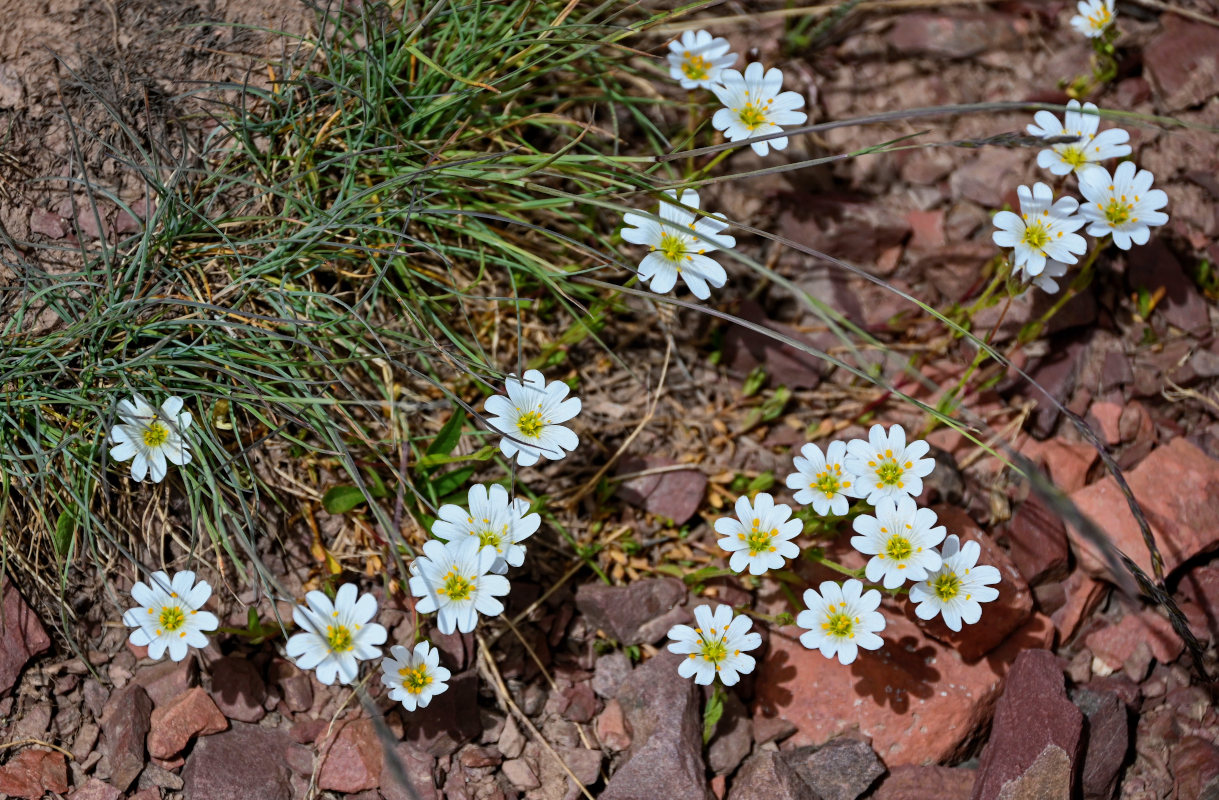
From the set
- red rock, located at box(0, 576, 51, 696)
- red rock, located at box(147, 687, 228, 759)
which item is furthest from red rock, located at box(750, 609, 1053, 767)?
red rock, located at box(0, 576, 51, 696)

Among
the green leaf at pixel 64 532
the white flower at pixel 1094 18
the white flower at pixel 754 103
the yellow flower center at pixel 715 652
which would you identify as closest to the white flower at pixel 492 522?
the yellow flower center at pixel 715 652

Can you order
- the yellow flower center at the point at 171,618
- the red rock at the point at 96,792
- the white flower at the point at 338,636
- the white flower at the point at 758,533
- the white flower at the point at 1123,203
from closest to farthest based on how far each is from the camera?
1. the white flower at the point at 338,636
2. the yellow flower center at the point at 171,618
3. the red rock at the point at 96,792
4. the white flower at the point at 758,533
5. the white flower at the point at 1123,203

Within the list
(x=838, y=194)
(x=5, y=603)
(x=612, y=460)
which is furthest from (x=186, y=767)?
(x=838, y=194)

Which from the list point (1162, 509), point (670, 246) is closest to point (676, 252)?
point (670, 246)

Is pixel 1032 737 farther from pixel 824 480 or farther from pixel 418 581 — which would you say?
pixel 418 581

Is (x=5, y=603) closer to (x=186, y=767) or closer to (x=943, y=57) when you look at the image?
(x=186, y=767)

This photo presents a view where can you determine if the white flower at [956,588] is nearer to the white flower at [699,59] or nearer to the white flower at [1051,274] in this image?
the white flower at [1051,274]

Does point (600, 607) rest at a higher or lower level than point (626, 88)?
lower
